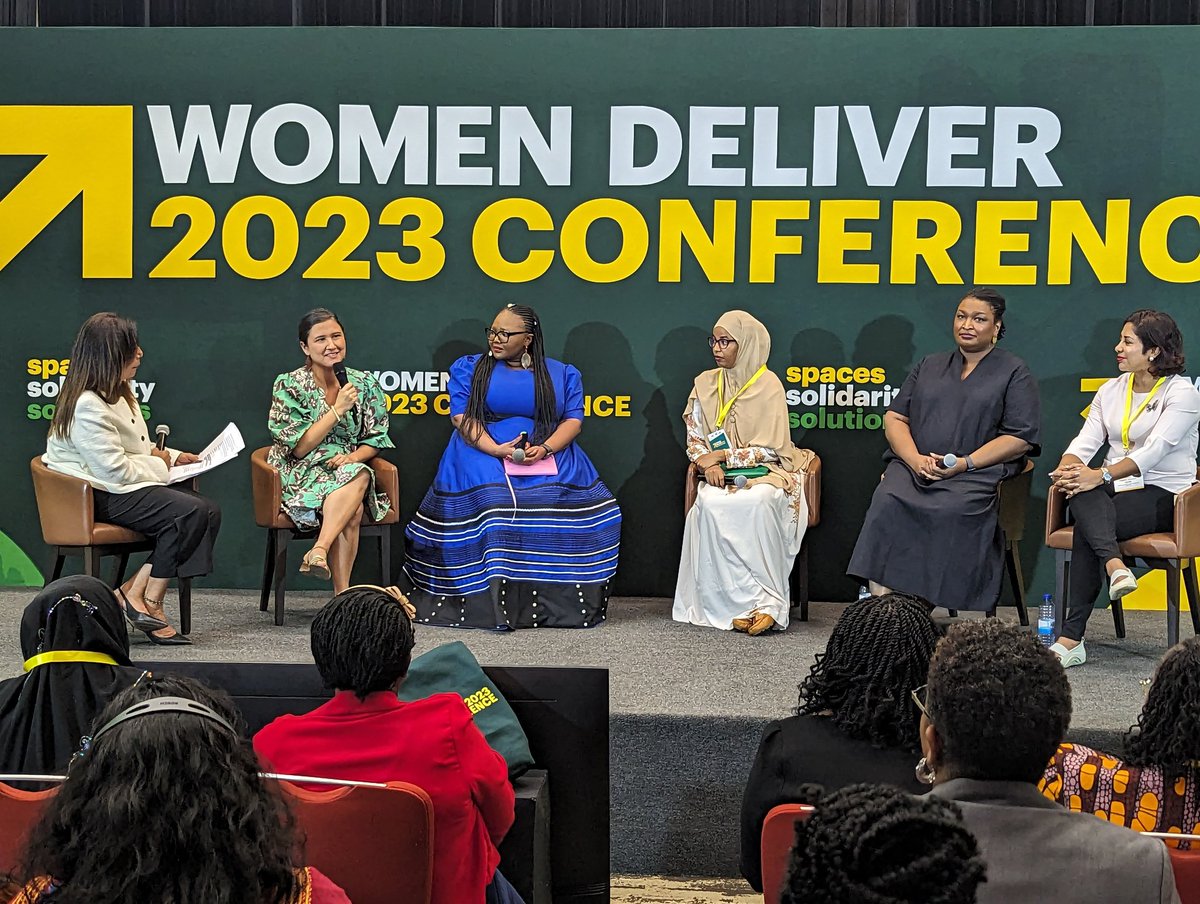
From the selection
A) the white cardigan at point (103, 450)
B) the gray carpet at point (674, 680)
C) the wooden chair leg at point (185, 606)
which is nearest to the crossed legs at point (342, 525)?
the gray carpet at point (674, 680)

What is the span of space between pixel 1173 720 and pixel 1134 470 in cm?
289

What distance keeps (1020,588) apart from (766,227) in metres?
1.94

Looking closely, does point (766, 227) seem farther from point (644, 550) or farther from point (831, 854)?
point (831, 854)

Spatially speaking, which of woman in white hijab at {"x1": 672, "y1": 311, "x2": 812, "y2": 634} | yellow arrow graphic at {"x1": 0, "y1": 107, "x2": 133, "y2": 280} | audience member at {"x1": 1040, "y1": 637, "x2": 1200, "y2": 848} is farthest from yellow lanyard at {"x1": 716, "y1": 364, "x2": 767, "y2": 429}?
Result: audience member at {"x1": 1040, "y1": 637, "x2": 1200, "y2": 848}

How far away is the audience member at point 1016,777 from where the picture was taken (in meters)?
1.61

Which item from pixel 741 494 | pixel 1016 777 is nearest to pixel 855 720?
pixel 1016 777

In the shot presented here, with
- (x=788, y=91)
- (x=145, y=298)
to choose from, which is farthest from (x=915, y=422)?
(x=145, y=298)

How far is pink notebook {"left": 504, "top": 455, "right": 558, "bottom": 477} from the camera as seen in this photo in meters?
5.41

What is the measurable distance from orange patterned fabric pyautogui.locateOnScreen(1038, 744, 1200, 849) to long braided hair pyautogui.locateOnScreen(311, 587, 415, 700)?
115 centimetres

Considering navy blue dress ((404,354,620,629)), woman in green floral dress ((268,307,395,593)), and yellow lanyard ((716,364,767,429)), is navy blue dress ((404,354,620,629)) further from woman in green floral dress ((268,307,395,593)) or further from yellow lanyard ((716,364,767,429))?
yellow lanyard ((716,364,767,429))

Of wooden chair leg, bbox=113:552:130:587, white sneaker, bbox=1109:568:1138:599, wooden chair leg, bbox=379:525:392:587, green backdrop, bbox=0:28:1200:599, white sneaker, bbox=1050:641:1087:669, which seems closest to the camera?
white sneaker, bbox=1109:568:1138:599

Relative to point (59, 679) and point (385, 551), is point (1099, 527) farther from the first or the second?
point (59, 679)

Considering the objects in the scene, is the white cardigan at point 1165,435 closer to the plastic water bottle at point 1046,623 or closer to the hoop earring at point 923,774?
the plastic water bottle at point 1046,623

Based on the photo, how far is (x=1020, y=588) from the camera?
544 centimetres
